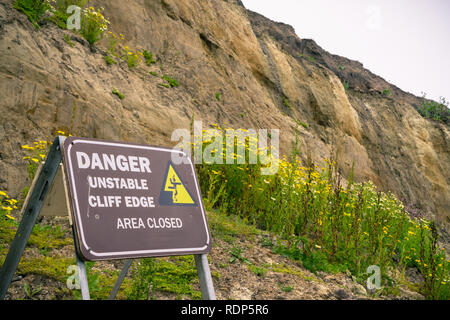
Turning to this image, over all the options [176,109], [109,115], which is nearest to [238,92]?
[176,109]

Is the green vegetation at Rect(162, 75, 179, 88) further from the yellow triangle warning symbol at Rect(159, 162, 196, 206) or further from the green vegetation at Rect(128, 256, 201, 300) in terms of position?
the yellow triangle warning symbol at Rect(159, 162, 196, 206)

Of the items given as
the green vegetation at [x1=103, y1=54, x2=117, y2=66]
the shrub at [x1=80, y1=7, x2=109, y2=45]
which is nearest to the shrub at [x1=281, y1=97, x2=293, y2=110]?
the green vegetation at [x1=103, y1=54, x2=117, y2=66]

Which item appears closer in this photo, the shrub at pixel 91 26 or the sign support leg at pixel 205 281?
the sign support leg at pixel 205 281

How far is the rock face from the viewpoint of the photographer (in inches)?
201

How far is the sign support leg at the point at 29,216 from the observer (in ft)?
7.09

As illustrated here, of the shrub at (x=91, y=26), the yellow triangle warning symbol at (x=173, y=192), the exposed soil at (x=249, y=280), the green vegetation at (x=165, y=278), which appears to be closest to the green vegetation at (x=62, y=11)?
the shrub at (x=91, y=26)

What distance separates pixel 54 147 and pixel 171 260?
1.75m

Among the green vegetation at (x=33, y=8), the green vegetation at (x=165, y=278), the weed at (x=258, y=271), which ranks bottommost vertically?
the weed at (x=258, y=271)

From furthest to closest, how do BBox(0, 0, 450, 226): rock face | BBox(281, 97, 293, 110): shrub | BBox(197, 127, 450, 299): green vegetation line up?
1. BBox(281, 97, 293, 110): shrub
2. BBox(0, 0, 450, 226): rock face
3. BBox(197, 127, 450, 299): green vegetation

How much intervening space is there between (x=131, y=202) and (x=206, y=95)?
7.01m

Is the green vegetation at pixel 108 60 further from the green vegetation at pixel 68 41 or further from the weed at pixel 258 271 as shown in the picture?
the weed at pixel 258 271

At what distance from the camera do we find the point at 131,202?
7.09 feet

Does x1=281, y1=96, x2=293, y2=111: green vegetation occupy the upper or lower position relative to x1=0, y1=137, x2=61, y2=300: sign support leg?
upper

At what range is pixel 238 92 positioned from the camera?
33.7ft
